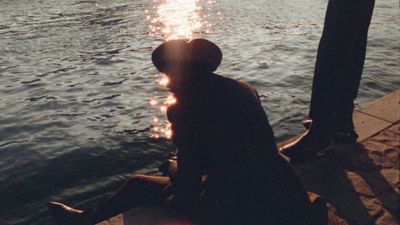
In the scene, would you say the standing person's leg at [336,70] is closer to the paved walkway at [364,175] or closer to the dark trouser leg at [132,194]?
the paved walkway at [364,175]

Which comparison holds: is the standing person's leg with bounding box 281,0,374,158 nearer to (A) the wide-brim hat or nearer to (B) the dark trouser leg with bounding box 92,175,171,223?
(B) the dark trouser leg with bounding box 92,175,171,223

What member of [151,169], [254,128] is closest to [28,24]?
[151,169]

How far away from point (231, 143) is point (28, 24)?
17.4 meters

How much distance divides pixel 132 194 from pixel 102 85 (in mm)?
6577

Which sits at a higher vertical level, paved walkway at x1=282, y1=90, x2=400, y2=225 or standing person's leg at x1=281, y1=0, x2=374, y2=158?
standing person's leg at x1=281, y1=0, x2=374, y2=158

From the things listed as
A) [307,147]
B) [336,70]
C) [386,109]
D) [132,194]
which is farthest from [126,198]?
[386,109]

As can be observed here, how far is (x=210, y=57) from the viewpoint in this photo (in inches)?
102

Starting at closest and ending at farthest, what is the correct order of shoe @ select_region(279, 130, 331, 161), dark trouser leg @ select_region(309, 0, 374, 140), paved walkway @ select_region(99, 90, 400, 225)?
paved walkway @ select_region(99, 90, 400, 225) → dark trouser leg @ select_region(309, 0, 374, 140) → shoe @ select_region(279, 130, 331, 161)

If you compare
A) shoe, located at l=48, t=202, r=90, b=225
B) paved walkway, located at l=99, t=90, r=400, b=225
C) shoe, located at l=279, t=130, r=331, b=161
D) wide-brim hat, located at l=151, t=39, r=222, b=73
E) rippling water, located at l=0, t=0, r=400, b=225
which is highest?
wide-brim hat, located at l=151, t=39, r=222, b=73

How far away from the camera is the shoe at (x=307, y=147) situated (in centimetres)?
470

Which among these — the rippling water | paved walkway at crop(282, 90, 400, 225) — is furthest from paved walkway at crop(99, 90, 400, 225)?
the rippling water

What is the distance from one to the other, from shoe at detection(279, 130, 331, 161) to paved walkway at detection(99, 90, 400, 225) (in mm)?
100

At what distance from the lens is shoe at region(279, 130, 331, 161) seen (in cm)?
470

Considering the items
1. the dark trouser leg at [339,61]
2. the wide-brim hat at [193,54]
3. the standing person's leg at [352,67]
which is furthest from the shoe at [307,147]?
the wide-brim hat at [193,54]
